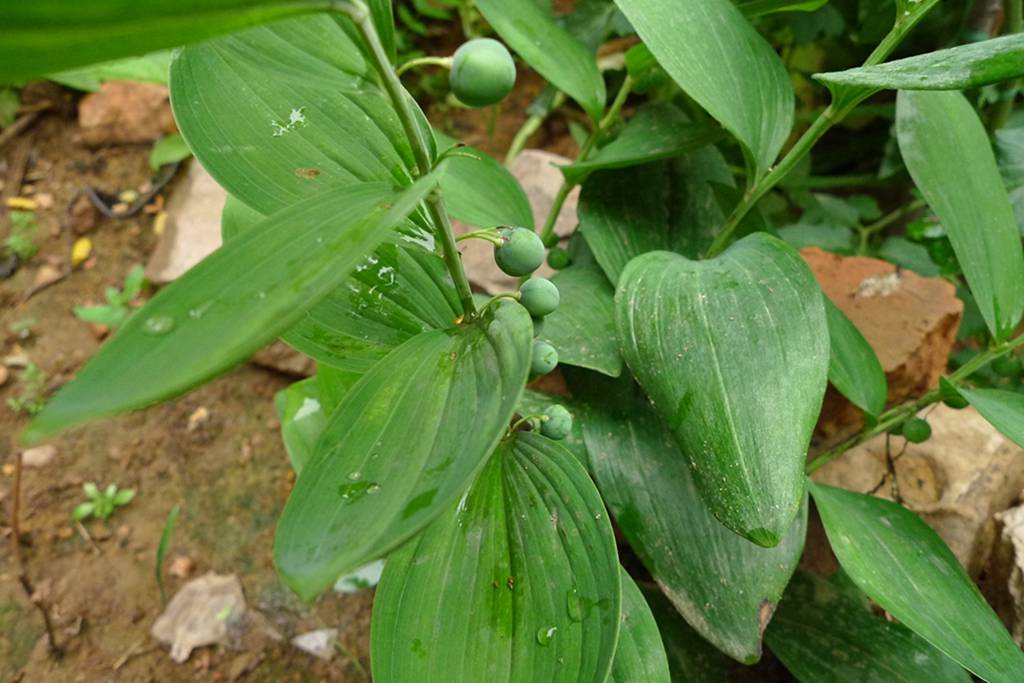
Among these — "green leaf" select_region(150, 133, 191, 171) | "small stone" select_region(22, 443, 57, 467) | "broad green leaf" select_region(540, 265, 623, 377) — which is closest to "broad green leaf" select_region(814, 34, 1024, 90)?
"broad green leaf" select_region(540, 265, 623, 377)

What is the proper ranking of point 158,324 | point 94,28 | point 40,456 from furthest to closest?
1. point 40,456
2. point 158,324
3. point 94,28

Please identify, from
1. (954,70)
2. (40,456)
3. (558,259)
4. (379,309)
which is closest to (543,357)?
(379,309)

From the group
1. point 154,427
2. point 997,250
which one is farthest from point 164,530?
point 997,250

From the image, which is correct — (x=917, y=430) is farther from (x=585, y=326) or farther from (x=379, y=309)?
(x=379, y=309)

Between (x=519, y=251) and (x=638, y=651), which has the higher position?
(x=519, y=251)

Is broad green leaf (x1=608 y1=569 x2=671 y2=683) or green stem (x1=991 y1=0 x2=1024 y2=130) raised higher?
green stem (x1=991 y1=0 x2=1024 y2=130)

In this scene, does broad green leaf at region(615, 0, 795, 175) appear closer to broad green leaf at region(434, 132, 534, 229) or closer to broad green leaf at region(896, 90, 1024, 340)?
broad green leaf at region(896, 90, 1024, 340)
